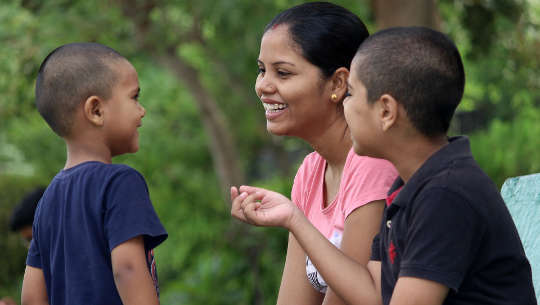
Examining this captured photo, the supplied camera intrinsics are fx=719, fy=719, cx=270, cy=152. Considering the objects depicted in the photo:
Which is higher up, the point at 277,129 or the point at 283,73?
the point at 283,73

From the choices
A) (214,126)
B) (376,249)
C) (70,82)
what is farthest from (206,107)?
(376,249)

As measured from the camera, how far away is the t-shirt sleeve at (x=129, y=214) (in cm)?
227

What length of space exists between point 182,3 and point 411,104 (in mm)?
5329

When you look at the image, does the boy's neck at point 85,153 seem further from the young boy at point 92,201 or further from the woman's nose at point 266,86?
the woman's nose at point 266,86

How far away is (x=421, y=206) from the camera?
5.86 ft

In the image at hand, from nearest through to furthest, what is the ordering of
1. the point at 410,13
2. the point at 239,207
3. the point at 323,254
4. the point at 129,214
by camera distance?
the point at 323,254 → the point at 239,207 → the point at 129,214 → the point at 410,13

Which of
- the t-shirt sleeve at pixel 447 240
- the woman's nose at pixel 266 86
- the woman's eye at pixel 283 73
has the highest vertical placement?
the woman's eye at pixel 283 73

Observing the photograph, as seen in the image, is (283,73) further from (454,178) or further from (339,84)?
(454,178)

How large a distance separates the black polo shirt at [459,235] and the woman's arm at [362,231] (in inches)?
13.0

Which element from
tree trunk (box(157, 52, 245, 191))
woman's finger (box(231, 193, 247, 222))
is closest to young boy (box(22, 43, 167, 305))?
woman's finger (box(231, 193, 247, 222))

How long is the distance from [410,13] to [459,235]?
458 centimetres

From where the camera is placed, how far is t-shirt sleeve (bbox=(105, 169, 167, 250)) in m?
2.27

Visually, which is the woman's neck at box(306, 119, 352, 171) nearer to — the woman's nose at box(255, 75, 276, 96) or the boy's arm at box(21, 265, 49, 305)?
the woman's nose at box(255, 75, 276, 96)

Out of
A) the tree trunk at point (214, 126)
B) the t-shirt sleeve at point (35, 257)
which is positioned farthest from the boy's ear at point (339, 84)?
the tree trunk at point (214, 126)
